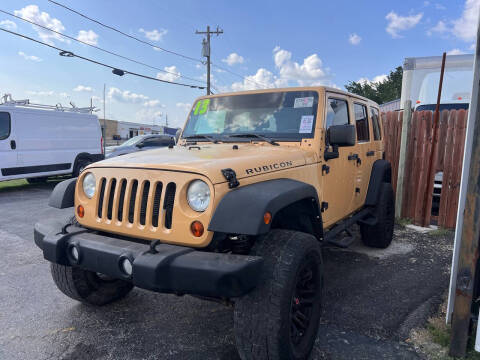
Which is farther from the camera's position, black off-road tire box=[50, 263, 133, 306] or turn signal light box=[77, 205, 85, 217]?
black off-road tire box=[50, 263, 133, 306]

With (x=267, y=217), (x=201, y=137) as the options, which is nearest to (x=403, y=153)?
(x=201, y=137)

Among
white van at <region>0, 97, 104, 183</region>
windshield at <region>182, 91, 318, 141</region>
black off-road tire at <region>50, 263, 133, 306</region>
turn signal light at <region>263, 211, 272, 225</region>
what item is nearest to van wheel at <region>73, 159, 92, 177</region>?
white van at <region>0, 97, 104, 183</region>

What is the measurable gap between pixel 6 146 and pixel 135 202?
8.26m

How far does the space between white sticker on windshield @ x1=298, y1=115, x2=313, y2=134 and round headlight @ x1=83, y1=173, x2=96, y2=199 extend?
177 cm

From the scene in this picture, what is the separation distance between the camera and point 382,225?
4.63m

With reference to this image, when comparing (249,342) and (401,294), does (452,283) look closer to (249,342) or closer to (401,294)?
(401,294)

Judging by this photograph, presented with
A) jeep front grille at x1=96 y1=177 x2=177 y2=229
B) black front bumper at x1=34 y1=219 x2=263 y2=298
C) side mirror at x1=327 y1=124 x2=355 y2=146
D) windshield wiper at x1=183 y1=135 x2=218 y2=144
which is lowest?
black front bumper at x1=34 y1=219 x2=263 y2=298

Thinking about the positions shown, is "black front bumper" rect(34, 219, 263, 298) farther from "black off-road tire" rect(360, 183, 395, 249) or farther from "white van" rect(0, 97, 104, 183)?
"white van" rect(0, 97, 104, 183)

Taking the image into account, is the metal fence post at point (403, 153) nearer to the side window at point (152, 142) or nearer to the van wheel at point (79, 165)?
the side window at point (152, 142)

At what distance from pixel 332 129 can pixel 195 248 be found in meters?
1.61

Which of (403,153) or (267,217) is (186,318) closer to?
(267,217)

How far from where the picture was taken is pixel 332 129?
3.05m

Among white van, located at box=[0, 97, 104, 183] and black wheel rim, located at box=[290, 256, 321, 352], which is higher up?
white van, located at box=[0, 97, 104, 183]

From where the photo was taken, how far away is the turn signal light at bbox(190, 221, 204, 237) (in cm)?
211
